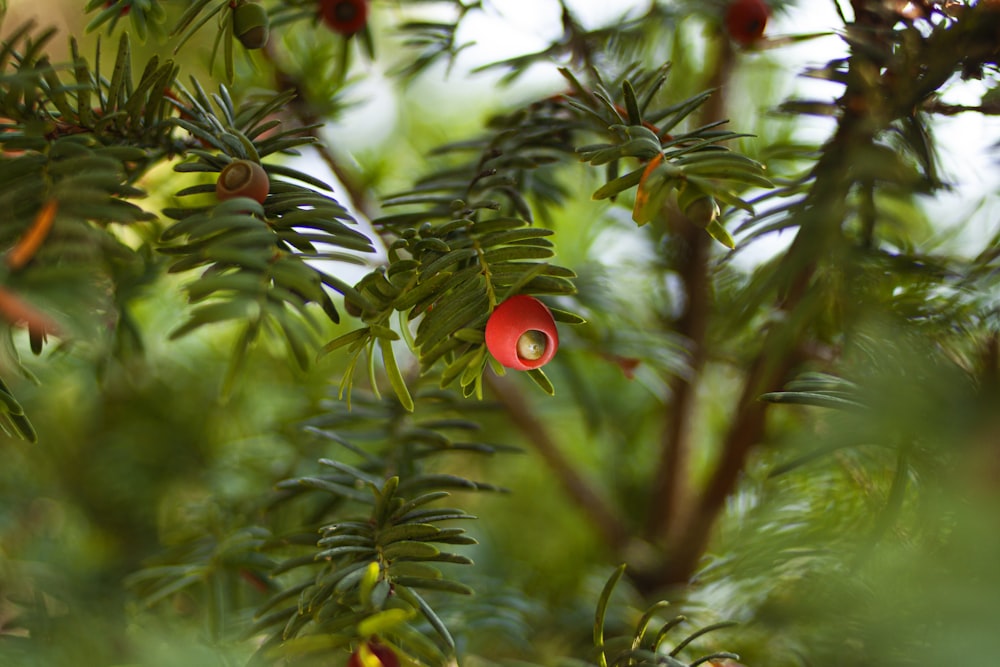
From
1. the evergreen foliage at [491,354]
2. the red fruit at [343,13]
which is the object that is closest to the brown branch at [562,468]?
the evergreen foliage at [491,354]

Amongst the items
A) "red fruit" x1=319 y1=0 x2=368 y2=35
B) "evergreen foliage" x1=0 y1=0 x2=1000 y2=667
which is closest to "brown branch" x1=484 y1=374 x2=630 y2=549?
"evergreen foliage" x1=0 y1=0 x2=1000 y2=667

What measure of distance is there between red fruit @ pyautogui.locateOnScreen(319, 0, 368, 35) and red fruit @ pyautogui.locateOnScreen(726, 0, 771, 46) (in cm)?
21

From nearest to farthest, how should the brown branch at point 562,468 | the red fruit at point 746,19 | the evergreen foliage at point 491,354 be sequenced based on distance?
the evergreen foliage at point 491,354 → the red fruit at point 746,19 → the brown branch at point 562,468

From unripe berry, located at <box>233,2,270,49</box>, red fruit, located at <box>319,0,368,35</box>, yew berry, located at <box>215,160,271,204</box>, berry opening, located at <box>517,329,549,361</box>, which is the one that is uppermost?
red fruit, located at <box>319,0,368,35</box>

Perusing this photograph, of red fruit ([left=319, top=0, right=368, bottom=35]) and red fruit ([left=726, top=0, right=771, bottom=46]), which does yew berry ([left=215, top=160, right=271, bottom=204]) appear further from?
red fruit ([left=726, top=0, right=771, bottom=46])

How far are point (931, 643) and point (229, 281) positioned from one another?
0.85ft

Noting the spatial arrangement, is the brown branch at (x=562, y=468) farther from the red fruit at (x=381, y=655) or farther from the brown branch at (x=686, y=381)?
the red fruit at (x=381, y=655)

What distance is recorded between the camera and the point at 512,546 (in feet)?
2.39

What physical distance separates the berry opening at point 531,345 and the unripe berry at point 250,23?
0.62ft

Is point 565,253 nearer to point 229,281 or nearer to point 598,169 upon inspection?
point 598,169

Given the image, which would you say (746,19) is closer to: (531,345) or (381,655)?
(531,345)

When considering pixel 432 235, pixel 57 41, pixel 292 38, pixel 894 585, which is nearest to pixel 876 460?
pixel 894 585

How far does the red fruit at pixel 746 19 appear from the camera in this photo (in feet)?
1.44

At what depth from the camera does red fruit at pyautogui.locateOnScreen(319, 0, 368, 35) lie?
17.7 inches
